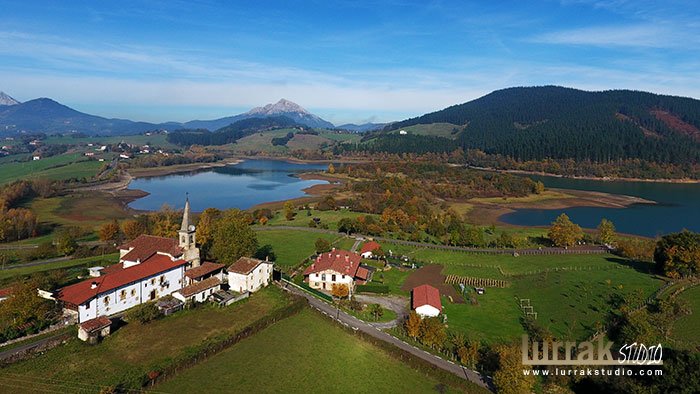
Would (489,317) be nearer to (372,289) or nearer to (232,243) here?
(372,289)

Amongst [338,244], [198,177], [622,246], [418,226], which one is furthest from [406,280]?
[198,177]

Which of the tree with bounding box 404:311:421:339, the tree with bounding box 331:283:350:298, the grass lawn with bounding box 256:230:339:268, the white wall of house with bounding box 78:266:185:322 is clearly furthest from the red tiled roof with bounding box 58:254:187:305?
the tree with bounding box 404:311:421:339

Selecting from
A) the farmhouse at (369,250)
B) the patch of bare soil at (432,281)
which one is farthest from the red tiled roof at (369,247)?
the patch of bare soil at (432,281)

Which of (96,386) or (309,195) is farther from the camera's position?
(309,195)

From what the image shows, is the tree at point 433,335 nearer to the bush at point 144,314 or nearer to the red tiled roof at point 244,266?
the red tiled roof at point 244,266

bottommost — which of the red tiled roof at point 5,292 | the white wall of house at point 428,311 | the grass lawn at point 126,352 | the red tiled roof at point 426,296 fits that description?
the grass lawn at point 126,352

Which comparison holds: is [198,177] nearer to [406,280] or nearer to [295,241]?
[295,241]
